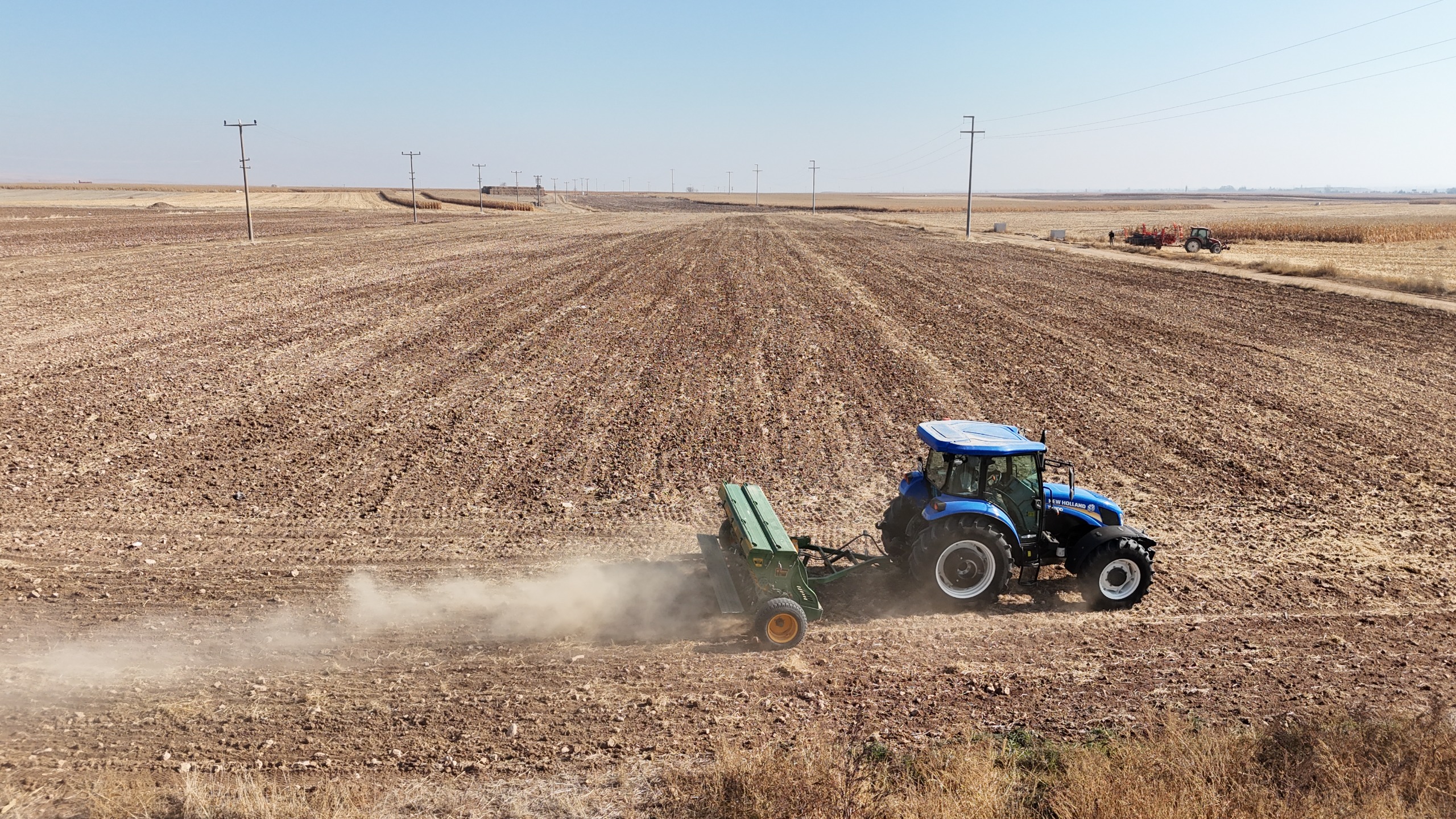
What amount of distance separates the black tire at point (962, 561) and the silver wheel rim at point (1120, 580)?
0.93 m

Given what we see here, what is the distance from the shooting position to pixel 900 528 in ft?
30.8

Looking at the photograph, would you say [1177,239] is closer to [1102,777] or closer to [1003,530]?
[1003,530]

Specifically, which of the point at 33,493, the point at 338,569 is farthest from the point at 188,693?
the point at 33,493

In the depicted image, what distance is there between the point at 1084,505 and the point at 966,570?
1.49 metres

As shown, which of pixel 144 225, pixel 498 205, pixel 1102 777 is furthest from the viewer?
pixel 498 205

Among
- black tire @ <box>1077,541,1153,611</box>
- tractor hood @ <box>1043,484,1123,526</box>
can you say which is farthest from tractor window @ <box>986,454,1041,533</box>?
black tire @ <box>1077,541,1153,611</box>

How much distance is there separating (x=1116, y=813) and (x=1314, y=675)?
342 cm

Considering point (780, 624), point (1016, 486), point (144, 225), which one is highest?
point (144, 225)

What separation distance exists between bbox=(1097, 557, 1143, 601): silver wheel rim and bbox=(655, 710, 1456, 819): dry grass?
2.16 metres

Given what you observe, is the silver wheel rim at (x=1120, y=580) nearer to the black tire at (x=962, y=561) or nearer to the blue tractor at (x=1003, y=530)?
the blue tractor at (x=1003, y=530)

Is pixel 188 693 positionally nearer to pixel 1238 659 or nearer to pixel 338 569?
pixel 338 569

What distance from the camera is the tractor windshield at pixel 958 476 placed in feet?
28.6

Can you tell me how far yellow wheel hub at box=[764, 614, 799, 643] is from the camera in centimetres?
786

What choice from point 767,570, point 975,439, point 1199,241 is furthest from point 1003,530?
point 1199,241
